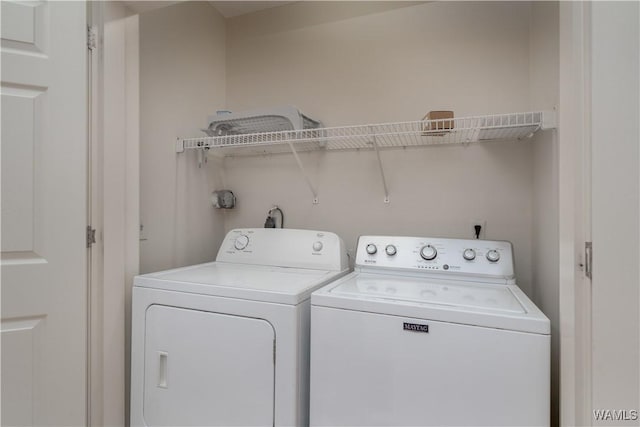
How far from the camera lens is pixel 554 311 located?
127cm

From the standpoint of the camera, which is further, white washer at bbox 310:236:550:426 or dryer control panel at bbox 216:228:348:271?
dryer control panel at bbox 216:228:348:271

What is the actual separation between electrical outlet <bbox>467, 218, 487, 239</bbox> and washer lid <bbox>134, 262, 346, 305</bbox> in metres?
0.73

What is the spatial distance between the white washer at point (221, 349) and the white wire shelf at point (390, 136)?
762 mm

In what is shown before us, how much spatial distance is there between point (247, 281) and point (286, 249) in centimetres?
43

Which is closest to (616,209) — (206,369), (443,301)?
(443,301)

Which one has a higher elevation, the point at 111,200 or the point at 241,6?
the point at 241,6

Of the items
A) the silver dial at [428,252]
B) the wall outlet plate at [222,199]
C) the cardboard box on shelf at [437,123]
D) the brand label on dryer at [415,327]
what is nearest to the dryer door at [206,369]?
the brand label on dryer at [415,327]

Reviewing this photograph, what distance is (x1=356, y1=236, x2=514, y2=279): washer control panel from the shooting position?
4.88ft

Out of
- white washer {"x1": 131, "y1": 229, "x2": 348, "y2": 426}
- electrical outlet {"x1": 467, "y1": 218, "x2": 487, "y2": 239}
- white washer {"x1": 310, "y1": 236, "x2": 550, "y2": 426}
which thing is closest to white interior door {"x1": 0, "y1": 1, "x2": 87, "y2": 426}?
white washer {"x1": 131, "y1": 229, "x2": 348, "y2": 426}

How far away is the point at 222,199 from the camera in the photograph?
2.23 metres

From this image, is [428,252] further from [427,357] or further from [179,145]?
[179,145]

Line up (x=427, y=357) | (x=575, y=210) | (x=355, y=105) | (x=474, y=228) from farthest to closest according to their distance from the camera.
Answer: (x=355, y=105) → (x=474, y=228) → (x=427, y=357) → (x=575, y=210)

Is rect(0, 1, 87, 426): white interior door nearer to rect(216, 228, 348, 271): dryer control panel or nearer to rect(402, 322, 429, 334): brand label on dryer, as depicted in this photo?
rect(216, 228, 348, 271): dryer control panel

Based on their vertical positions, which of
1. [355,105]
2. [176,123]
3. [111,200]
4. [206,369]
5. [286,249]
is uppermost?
[355,105]
